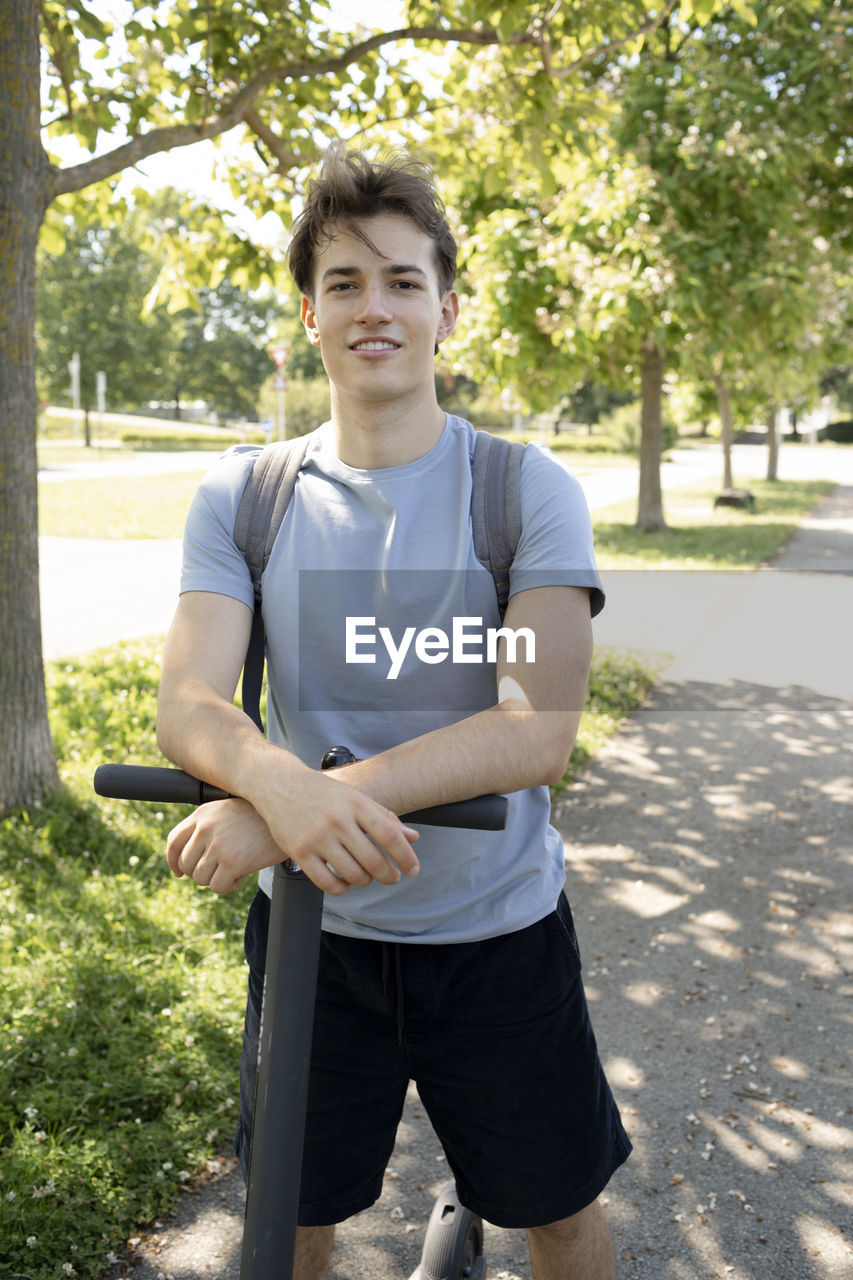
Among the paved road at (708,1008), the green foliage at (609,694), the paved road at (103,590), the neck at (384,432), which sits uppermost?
the neck at (384,432)

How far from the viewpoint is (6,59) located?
15.1 ft

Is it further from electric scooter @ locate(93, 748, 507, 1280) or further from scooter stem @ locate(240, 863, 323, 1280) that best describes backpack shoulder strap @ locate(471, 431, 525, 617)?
scooter stem @ locate(240, 863, 323, 1280)

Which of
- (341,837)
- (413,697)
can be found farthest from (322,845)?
(413,697)

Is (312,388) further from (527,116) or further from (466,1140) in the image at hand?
(466,1140)

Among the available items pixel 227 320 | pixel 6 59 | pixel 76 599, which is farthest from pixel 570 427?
pixel 6 59

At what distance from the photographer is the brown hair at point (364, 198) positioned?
68.8 inches

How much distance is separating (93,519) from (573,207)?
890 centimetres

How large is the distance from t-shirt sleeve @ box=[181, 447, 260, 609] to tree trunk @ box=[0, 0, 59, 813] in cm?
338

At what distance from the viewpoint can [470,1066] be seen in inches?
72.3

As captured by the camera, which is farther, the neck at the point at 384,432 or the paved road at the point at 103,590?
the paved road at the point at 103,590

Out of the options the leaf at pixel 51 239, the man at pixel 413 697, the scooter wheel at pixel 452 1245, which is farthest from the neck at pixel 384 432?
the leaf at pixel 51 239

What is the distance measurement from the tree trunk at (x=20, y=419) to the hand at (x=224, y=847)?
3803 mm

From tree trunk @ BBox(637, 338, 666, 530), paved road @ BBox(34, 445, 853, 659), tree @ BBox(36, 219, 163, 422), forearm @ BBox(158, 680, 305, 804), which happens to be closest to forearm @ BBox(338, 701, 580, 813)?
forearm @ BBox(158, 680, 305, 804)

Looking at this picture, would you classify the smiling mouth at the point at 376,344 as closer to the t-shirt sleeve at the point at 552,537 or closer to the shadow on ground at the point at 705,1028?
the t-shirt sleeve at the point at 552,537
